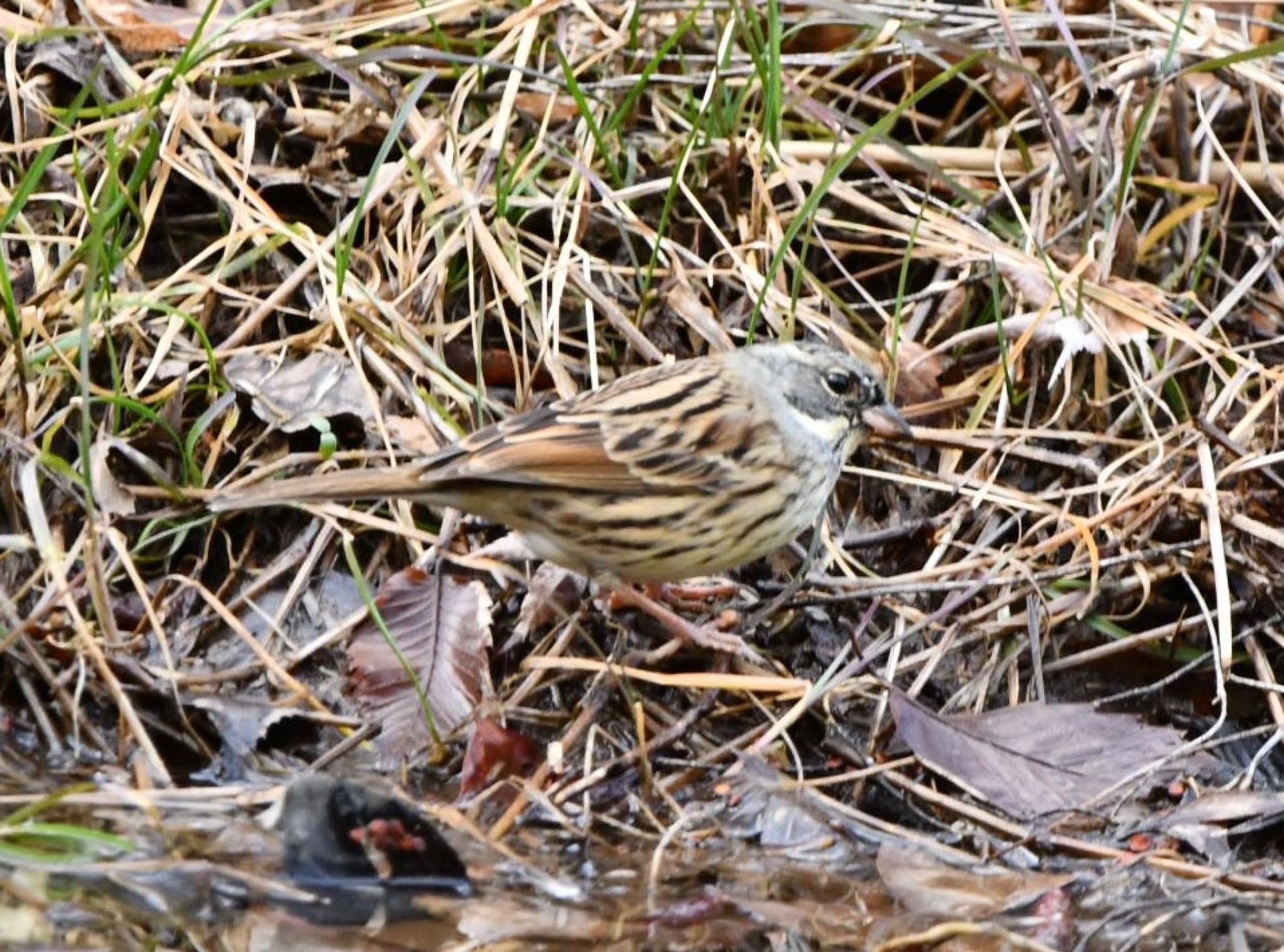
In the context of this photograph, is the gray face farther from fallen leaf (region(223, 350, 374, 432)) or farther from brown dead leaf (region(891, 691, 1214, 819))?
fallen leaf (region(223, 350, 374, 432))

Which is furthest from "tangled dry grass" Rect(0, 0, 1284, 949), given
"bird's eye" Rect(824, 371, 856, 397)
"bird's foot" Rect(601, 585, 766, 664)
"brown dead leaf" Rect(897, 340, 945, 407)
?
"bird's eye" Rect(824, 371, 856, 397)

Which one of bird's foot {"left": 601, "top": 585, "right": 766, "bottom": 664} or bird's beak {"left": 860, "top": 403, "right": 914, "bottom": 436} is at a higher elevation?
bird's beak {"left": 860, "top": 403, "right": 914, "bottom": 436}

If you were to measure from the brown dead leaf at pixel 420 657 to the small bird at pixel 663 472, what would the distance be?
9.9 inches

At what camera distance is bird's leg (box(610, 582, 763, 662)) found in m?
5.48

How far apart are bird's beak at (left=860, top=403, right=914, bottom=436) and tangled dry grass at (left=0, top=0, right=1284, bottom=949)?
16cm

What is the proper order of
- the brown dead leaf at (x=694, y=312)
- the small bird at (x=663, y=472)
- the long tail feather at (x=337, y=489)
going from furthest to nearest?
the brown dead leaf at (x=694, y=312)
the small bird at (x=663, y=472)
the long tail feather at (x=337, y=489)

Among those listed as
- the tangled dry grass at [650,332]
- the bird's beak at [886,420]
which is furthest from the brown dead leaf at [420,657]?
the bird's beak at [886,420]

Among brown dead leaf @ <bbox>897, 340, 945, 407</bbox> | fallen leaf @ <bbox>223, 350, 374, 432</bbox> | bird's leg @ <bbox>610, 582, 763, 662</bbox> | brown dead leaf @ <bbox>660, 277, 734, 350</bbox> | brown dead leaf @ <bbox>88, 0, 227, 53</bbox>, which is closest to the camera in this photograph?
bird's leg @ <bbox>610, 582, 763, 662</bbox>

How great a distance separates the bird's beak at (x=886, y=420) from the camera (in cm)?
582

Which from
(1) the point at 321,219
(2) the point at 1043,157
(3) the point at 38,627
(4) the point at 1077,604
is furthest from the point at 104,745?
(2) the point at 1043,157

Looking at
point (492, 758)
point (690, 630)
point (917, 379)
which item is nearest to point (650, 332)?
point (917, 379)

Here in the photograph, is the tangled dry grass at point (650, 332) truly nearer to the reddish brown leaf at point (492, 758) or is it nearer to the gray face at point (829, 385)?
the reddish brown leaf at point (492, 758)

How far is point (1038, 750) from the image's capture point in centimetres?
514

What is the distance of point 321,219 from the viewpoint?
6.76 meters
